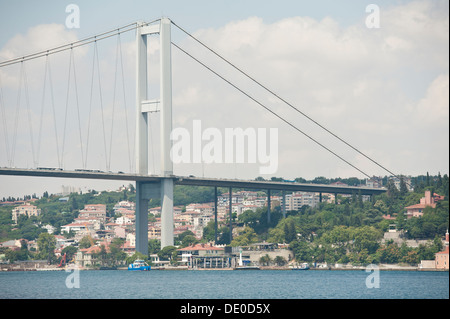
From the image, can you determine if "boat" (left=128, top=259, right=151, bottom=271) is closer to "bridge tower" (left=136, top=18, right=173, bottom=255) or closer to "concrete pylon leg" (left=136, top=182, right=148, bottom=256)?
"concrete pylon leg" (left=136, top=182, right=148, bottom=256)

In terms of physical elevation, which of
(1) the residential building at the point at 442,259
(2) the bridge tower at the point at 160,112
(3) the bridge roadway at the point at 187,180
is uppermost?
(2) the bridge tower at the point at 160,112

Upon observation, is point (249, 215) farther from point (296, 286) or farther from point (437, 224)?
point (296, 286)

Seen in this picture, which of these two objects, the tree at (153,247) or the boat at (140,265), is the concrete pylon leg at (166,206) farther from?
the tree at (153,247)

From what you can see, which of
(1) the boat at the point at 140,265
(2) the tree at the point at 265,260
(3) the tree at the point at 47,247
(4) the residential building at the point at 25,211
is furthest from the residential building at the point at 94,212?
(1) the boat at the point at 140,265

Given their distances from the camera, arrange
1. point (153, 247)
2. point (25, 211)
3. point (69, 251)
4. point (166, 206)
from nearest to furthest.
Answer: point (166, 206) → point (153, 247) → point (69, 251) → point (25, 211)

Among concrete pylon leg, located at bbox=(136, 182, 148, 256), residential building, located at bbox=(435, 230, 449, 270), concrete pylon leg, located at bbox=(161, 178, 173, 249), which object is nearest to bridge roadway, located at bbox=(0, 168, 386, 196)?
concrete pylon leg, located at bbox=(161, 178, 173, 249)

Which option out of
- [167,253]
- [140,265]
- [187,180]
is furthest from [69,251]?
[187,180]

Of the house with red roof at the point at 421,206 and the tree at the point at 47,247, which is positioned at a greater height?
the house with red roof at the point at 421,206

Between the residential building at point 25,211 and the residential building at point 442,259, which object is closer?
the residential building at point 442,259

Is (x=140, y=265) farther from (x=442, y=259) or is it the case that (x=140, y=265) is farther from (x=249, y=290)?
(x=249, y=290)
